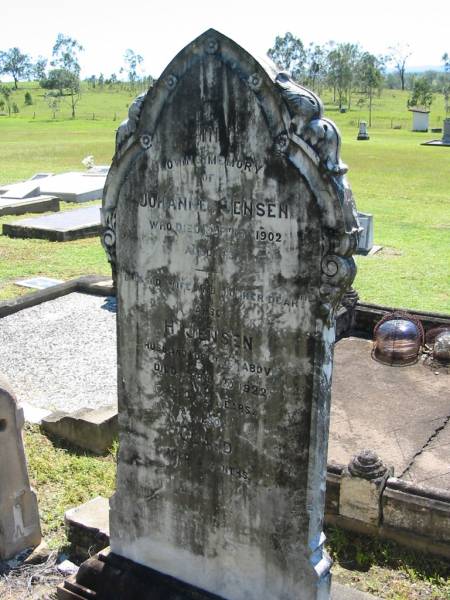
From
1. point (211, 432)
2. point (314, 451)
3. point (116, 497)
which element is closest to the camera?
point (314, 451)

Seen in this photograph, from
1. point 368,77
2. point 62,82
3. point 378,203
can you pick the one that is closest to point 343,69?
point 368,77

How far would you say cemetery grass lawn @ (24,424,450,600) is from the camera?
530 centimetres

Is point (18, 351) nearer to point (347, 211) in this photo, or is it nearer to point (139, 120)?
point (139, 120)

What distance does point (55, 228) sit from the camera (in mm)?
17109

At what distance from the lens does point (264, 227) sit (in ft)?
12.7

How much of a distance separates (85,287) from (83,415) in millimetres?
5906

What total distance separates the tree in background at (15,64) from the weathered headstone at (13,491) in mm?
134912

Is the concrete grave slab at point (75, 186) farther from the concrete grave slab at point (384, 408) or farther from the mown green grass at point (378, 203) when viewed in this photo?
the concrete grave slab at point (384, 408)

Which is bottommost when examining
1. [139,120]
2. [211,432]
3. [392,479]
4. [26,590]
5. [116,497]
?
[26,590]

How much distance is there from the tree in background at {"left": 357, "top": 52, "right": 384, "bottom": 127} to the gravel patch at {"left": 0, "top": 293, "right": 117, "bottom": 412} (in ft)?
167

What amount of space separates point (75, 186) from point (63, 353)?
13625 millimetres

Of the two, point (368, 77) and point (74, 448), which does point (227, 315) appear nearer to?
point (74, 448)

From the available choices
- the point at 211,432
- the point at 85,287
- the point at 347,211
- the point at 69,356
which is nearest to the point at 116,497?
the point at 211,432

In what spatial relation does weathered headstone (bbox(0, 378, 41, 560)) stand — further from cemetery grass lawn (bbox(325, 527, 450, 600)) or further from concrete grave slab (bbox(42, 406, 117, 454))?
cemetery grass lawn (bbox(325, 527, 450, 600))
